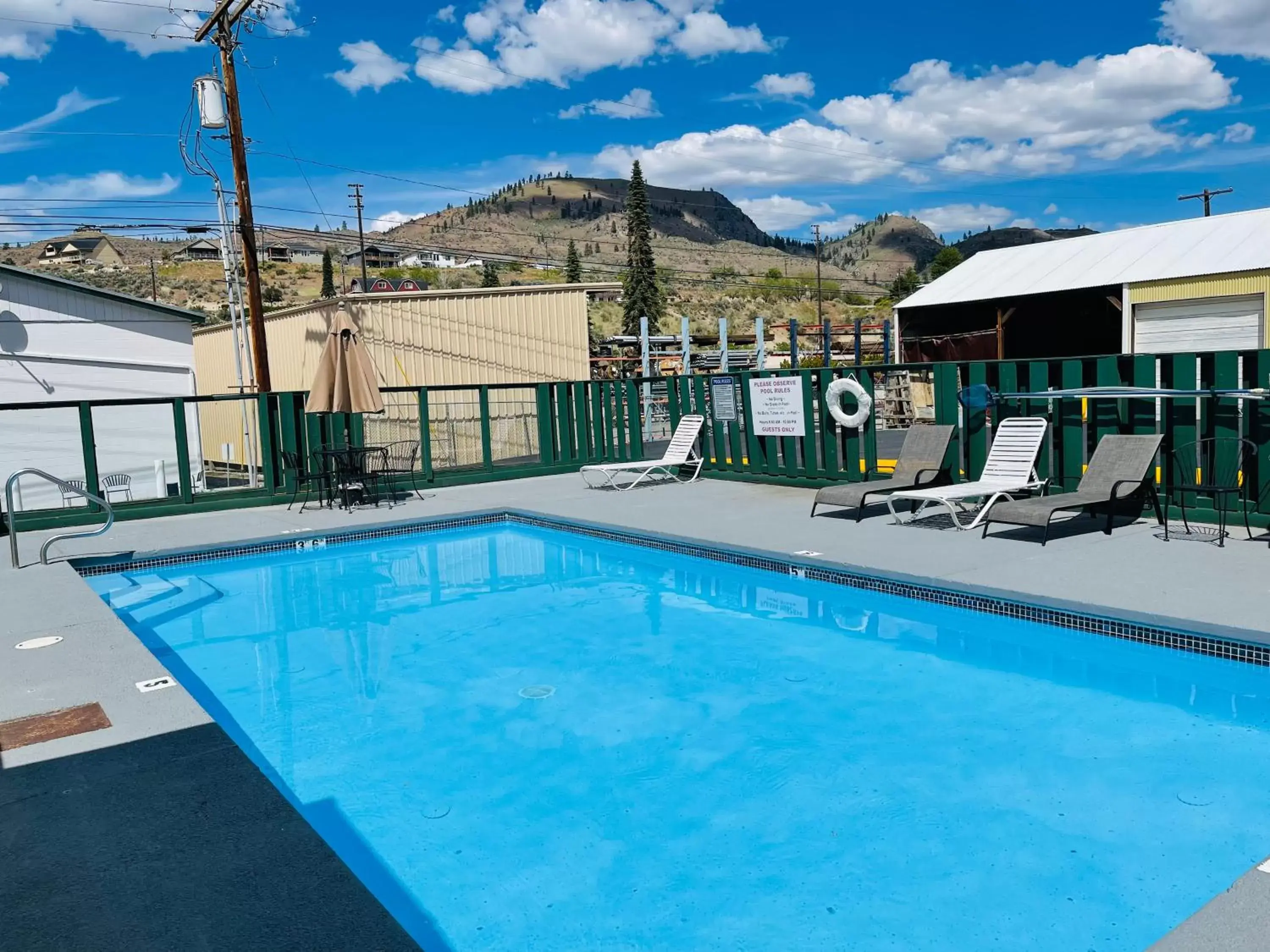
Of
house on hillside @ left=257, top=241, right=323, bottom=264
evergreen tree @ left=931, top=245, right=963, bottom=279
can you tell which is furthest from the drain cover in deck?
house on hillside @ left=257, top=241, right=323, bottom=264

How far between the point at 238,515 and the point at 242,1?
8.45 metres

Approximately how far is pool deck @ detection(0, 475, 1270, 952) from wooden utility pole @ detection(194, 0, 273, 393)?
175 inches

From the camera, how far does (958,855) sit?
10.3 ft

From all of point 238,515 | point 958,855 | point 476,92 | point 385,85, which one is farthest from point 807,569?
point 476,92

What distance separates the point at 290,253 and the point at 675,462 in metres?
90.6

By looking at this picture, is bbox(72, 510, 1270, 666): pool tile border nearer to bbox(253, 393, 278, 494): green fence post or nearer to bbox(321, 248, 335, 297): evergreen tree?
bbox(253, 393, 278, 494): green fence post

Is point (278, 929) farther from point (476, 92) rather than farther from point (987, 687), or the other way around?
point (476, 92)

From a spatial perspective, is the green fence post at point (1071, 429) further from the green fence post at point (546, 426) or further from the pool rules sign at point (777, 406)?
the green fence post at point (546, 426)

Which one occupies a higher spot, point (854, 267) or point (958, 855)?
point (854, 267)

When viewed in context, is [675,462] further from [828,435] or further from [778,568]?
[778,568]

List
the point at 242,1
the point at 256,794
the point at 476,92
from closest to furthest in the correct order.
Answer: the point at 256,794 → the point at 242,1 → the point at 476,92

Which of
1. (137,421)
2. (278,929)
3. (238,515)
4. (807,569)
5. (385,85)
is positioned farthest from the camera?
(385,85)

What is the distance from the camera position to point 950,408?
8836 mm

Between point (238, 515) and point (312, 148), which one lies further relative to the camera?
point (312, 148)
